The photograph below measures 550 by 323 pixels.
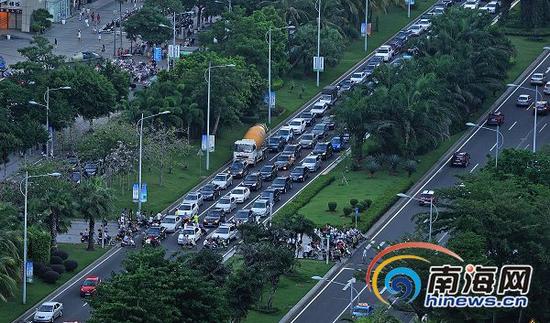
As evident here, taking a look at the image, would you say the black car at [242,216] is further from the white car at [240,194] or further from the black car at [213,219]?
the white car at [240,194]

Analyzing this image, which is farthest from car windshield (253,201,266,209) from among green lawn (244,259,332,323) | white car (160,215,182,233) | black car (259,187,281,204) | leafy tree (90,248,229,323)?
leafy tree (90,248,229,323)

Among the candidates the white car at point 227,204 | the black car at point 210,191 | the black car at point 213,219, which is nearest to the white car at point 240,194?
the white car at point 227,204

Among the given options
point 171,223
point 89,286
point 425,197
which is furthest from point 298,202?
point 89,286

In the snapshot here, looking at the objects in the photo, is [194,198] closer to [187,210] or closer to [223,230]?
[187,210]

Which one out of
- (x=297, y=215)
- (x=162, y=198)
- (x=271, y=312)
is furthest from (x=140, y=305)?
(x=162, y=198)

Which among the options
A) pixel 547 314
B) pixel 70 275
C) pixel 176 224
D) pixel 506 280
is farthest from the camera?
pixel 176 224

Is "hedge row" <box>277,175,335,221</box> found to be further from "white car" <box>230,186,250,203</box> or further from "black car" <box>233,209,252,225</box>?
"white car" <box>230,186,250,203</box>

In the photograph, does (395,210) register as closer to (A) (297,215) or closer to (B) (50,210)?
(A) (297,215)
